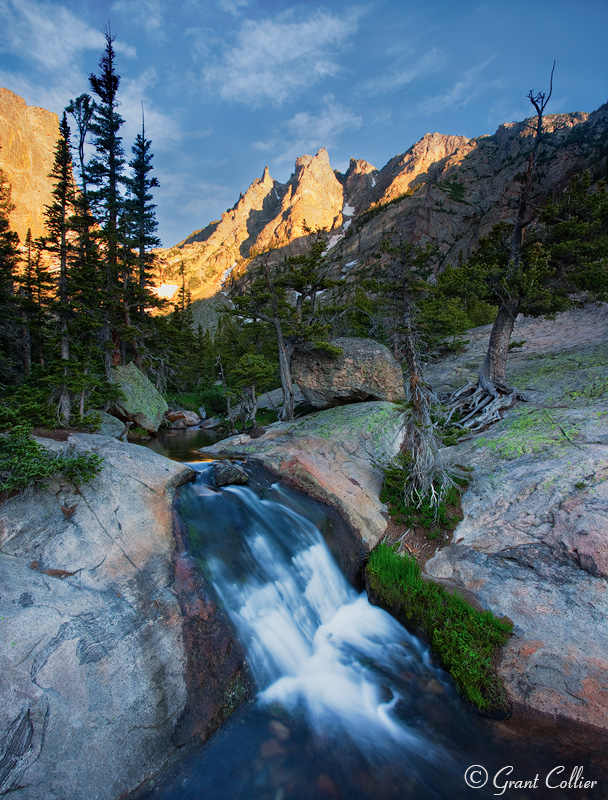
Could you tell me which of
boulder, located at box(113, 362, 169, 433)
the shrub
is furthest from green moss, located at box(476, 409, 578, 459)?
boulder, located at box(113, 362, 169, 433)

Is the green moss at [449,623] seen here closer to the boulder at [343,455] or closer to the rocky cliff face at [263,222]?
the boulder at [343,455]

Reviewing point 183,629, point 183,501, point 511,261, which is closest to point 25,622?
point 183,629

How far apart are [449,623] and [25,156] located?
446ft

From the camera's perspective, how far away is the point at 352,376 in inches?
593

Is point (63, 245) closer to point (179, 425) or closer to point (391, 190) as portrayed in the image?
point (179, 425)

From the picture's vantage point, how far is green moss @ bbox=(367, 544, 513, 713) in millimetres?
5145

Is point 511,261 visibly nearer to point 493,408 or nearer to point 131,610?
point 493,408

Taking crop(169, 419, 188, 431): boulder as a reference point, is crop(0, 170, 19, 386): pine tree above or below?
above

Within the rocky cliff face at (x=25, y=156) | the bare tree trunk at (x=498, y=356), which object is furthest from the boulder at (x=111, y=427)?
the rocky cliff face at (x=25, y=156)

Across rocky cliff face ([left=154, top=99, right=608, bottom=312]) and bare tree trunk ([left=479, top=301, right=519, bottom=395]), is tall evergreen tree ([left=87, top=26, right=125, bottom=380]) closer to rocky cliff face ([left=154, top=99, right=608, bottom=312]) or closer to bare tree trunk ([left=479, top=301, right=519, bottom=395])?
rocky cliff face ([left=154, top=99, right=608, bottom=312])

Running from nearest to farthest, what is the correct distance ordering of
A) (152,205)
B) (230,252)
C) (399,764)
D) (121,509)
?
(399,764), (121,509), (152,205), (230,252)

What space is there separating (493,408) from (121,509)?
1166 centimetres

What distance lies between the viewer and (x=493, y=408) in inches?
467

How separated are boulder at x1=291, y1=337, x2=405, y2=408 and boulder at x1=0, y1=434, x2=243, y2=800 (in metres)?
10.0
